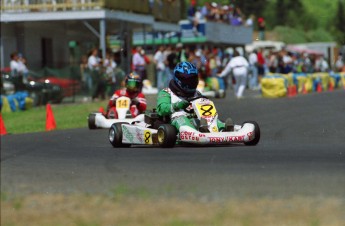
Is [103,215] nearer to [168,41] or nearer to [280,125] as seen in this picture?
[280,125]

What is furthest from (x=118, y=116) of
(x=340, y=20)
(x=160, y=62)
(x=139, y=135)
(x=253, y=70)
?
(x=253, y=70)

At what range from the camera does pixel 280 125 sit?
14.9 m

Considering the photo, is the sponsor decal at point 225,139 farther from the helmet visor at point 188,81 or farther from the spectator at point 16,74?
the spectator at point 16,74

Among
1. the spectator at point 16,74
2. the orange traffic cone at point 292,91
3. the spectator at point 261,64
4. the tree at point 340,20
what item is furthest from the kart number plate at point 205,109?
the spectator at point 261,64

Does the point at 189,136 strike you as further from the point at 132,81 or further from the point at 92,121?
the point at 92,121

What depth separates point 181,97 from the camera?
10.7 m

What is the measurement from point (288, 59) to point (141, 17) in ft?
20.8

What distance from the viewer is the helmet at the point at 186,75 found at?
10070mm

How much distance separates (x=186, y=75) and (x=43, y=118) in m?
11.2

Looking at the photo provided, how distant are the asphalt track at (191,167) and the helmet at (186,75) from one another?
0.79 m

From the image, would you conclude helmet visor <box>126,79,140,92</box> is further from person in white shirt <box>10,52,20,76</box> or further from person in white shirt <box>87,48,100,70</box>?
person in white shirt <box>10,52,20,76</box>

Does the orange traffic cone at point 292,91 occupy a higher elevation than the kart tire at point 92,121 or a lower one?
lower

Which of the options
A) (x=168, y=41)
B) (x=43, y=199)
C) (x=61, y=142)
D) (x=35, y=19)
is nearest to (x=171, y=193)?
(x=43, y=199)

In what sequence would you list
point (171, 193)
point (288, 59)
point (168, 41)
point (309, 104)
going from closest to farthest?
1. point (171, 193)
2. point (309, 104)
3. point (288, 59)
4. point (168, 41)
